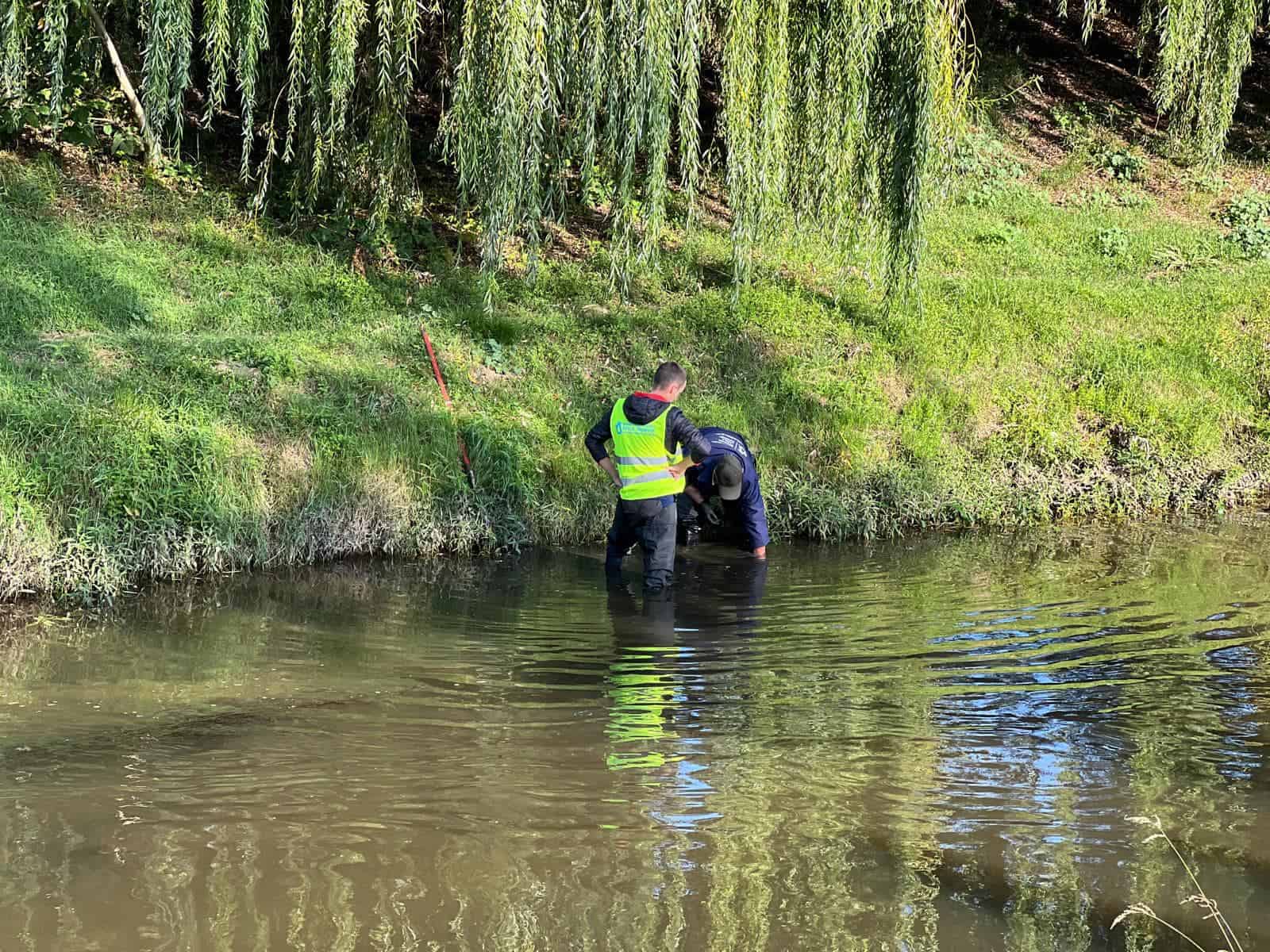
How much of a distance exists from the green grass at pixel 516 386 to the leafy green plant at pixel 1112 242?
27 centimetres

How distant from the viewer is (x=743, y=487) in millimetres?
9680

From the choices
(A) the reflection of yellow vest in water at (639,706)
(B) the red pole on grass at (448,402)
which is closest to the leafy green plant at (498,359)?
(B) the red pole on grass at (448,402)

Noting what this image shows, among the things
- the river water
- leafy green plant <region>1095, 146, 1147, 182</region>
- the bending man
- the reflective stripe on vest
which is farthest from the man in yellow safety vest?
leafy green plant <region>1095, 146, 1147, 182</region>

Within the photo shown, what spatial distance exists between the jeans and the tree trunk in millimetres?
5309

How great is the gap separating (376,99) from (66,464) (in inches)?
177

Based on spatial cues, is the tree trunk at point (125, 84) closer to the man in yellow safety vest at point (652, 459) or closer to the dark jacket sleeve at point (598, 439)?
the dark jacket sleeve at point (598, 439)

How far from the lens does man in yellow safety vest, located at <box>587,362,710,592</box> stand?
816 centimetres

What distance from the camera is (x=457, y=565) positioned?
9.86m

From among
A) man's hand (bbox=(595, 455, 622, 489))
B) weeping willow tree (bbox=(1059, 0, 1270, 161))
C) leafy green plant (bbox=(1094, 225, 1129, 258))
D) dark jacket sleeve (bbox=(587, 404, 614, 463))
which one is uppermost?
weeping willow tree (bbox=(1059, 0, 1270, 161))

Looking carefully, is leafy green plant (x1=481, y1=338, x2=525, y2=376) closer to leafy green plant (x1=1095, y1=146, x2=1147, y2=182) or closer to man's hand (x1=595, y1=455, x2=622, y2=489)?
man's hand (x1=595, y1=455, x2=622, y2=489)

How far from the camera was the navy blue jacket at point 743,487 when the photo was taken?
31.3ft

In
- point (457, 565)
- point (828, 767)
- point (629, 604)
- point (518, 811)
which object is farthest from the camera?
point (457, 565)

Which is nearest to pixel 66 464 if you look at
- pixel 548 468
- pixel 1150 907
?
pixel 548 468

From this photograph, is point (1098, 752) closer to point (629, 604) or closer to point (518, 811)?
point (518, 811)
